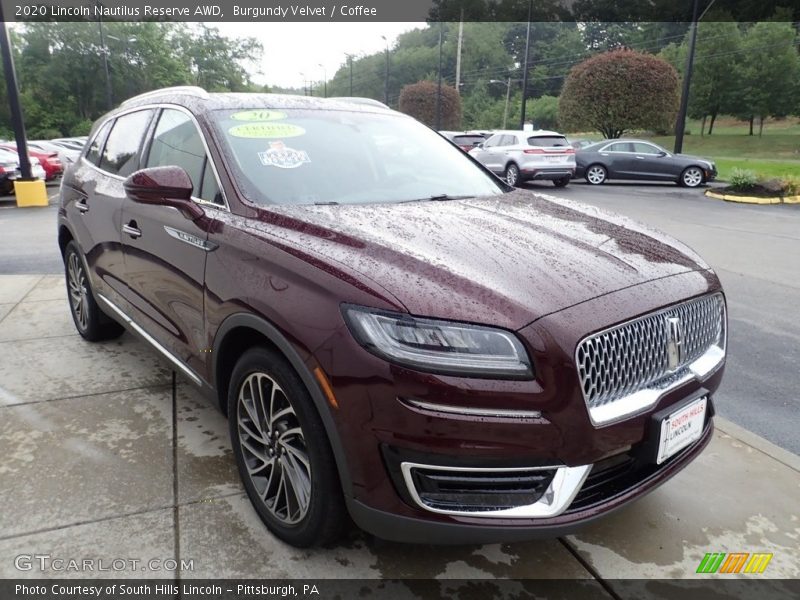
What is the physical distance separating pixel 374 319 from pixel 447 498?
591mm

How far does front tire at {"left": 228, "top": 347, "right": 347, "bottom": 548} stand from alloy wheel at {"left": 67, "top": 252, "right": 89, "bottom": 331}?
248 cm

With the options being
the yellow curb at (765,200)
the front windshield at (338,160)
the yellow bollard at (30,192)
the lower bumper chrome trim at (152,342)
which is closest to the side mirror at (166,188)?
the front windshield at (338,160)

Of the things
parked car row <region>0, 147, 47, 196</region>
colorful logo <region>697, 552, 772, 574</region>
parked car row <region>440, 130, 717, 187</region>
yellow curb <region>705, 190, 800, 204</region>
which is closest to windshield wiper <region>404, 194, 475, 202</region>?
colorful logo <region>697, 552, 772, 574</region>

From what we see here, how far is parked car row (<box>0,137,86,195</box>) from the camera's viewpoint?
1456 cm

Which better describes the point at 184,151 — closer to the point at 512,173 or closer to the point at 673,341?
the point at 673,341

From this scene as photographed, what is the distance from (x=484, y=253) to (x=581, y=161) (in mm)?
18070

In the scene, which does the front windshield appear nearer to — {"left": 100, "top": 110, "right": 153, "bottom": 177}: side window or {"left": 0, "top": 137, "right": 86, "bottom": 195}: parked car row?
{"left": 100, "top": 110, "right": 153, "bottom": 177}: side window

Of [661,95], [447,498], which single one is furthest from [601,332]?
[661,95]

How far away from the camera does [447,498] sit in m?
1.88

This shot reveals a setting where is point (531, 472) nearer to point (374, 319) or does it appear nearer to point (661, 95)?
point (374, 319)

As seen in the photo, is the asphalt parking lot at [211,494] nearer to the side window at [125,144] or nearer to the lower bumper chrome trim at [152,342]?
the lower bumper chrome trim at [152,342]

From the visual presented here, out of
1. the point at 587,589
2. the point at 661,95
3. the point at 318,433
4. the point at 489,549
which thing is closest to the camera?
the point at 318,433

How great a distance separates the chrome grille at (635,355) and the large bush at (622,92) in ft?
90.0

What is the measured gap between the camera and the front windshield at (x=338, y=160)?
2760 mm
